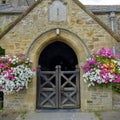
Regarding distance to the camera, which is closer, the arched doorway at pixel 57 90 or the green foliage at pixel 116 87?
the arched doorway at pixel 57 90

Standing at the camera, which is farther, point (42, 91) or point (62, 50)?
point (62, 50)

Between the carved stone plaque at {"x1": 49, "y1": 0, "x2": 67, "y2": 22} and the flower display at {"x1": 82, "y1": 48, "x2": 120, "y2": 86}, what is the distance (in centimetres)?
177

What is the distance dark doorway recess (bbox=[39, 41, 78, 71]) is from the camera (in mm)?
11547

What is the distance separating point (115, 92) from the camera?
9.18 m

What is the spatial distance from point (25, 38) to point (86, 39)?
2.18 m

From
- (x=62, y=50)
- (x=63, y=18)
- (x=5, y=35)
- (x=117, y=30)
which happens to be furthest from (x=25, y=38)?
(x=117, y=30)

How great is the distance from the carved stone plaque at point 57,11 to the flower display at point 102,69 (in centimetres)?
177

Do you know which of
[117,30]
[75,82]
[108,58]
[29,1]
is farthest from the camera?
[29,1]

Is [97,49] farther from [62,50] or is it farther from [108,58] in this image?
[62,50]

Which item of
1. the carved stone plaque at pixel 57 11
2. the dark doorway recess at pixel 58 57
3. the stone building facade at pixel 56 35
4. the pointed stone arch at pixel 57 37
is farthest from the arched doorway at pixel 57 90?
the dark doorway recess at pixel 58 57

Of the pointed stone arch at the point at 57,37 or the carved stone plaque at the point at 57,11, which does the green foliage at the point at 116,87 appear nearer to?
the pointed stone arch at the point at 57,37

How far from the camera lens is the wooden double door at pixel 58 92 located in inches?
356

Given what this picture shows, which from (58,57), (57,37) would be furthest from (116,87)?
(58,57)

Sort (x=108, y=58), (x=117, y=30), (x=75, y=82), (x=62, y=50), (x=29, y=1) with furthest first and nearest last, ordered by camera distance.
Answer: (x=29, y=1) → (x=117, y=30) → (x=62, y=50) → (x=75, y=82) → (x=108, y=58)
